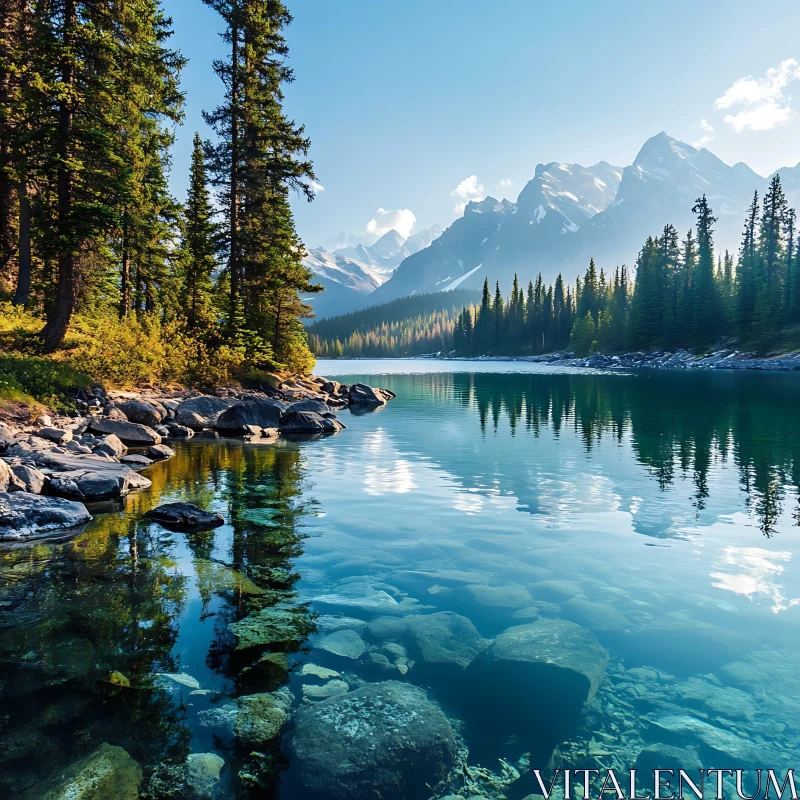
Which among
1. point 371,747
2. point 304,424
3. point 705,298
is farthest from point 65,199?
point 705,298

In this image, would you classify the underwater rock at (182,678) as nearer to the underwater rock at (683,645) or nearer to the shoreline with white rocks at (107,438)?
the underwater rock at (683,645)

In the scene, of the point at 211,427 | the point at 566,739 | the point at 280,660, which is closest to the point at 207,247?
the point at 211,427

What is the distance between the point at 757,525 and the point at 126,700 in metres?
10.3

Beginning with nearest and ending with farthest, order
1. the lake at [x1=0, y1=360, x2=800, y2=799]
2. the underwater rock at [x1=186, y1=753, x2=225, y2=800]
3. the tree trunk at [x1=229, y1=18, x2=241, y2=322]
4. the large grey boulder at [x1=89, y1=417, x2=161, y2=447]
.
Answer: the underwater rock at [x1=186, y1=753, x2=225, y2=800] → the lake at [x1=0, y1=360, x2=800, y2=799] → the large grey boulder at [x1=89, y1=417, x2=161, y2=447] → the tree trunk at [x1=229, y1=18, x2=241, y2=322]

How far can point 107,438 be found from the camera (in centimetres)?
1448

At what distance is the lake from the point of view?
411cm

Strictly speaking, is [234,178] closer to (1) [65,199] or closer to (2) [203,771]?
(1) [65,199]

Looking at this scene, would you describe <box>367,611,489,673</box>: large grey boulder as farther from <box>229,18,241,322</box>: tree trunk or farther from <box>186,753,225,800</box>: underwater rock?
<box>229,18,241,322</box>: tree trunk

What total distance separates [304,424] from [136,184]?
461 inches

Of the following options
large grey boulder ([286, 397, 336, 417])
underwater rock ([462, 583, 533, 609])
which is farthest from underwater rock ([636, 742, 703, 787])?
large grey boulder ([286, 397, 336, 417])

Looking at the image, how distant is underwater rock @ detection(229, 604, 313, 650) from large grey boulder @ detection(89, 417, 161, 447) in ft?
41.3

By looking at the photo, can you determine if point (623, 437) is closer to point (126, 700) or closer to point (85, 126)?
point (126, 700)

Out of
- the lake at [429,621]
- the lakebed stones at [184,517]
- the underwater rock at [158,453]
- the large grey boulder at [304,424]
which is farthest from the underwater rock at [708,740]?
the large grey boulder at [304,424]

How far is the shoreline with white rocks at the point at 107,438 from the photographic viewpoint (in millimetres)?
8969
